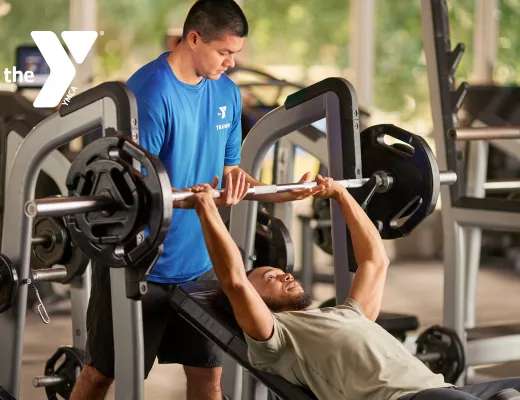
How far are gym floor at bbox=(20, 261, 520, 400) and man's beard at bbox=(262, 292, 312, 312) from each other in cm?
83

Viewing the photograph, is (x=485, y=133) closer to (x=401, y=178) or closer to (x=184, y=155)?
(x=401, y=178)

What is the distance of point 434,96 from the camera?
12.2 feet

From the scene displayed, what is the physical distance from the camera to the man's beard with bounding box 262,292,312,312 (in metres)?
2.38

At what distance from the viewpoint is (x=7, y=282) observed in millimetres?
2582

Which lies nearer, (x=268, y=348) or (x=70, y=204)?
(x=70, y=204)

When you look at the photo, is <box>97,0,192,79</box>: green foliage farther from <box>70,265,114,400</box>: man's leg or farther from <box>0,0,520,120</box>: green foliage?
<box>70,265,114,400</box>: man's leg

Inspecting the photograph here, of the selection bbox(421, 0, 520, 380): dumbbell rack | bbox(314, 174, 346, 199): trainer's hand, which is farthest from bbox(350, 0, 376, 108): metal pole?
bbox(314, 174, 346, 199): trainer's hand

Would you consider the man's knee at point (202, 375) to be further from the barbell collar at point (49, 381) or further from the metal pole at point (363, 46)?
the metal pole at point (363, 46)

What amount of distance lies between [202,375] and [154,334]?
0.70 ft

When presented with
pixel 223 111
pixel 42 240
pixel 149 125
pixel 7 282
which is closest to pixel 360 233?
pixel 223 111

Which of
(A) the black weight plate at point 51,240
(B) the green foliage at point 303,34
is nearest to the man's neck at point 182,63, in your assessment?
(A) the black weight plate at point 51,240

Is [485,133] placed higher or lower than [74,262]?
higher

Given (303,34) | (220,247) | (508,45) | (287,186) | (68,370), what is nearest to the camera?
(220,247)

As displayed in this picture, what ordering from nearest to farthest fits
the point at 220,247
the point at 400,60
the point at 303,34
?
the point at 220,247 → the point at 303,34 → the point at 400,60
